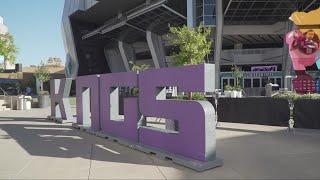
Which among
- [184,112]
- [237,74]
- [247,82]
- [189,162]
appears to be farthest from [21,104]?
[247,82]

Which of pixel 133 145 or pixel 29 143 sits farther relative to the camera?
pixel 29 143

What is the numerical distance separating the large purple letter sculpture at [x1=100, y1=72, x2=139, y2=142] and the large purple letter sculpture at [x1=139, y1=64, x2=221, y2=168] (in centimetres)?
64

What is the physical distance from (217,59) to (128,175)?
45.7 metres

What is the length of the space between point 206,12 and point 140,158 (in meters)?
41.7

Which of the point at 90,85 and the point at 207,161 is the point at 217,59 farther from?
the point at 207,161

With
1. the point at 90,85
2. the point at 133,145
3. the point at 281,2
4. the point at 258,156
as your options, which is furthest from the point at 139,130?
the point at 281,2

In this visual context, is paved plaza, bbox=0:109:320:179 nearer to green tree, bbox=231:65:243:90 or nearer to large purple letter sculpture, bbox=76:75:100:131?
large purple letter sculpture, bbox=76:75:100:131

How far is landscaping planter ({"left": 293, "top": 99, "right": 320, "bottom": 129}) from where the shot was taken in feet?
49.2

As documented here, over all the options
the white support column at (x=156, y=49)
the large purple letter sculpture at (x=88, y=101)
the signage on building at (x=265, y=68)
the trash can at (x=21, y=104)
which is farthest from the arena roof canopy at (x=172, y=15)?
the large purple letter sculpture at (x=88, y=101)

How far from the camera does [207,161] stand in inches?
356

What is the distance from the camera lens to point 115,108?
1437 centimetres

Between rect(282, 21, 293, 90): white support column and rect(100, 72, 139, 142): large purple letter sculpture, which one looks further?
rect(282, 21, 293, 90): white support column

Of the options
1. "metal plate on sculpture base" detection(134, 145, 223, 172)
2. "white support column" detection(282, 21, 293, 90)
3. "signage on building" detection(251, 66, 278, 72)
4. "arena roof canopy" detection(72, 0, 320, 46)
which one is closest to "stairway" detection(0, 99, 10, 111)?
"arena roof canopy" detection(72, 0, 320, 46)

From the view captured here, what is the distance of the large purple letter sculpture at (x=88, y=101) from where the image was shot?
15.2 metres
